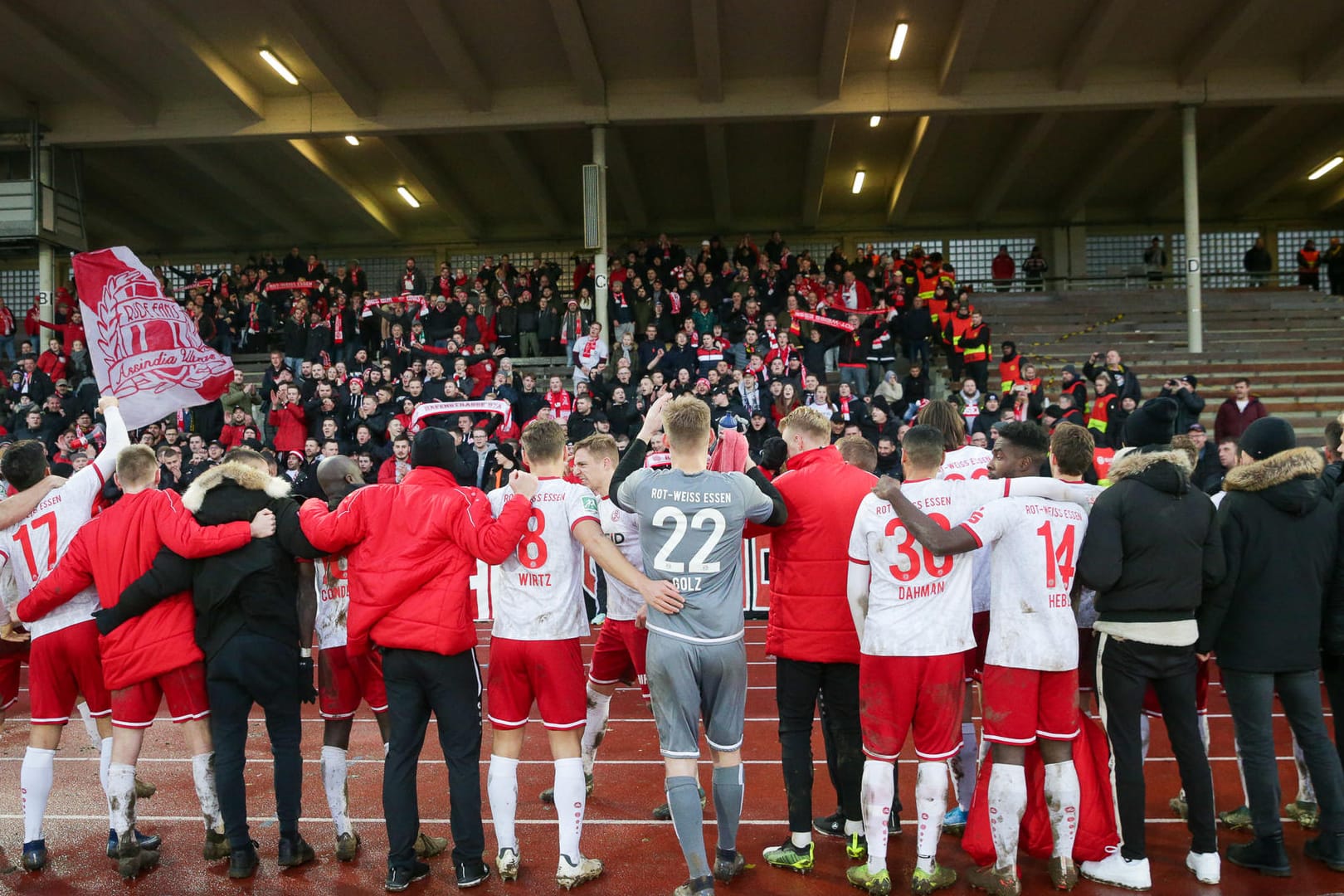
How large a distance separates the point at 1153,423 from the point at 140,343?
9028 millimetres

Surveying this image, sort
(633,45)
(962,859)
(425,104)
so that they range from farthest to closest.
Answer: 1. (425,104)
2. (633,45)
3. (962,859)

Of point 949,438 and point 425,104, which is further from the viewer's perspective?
point 425,104

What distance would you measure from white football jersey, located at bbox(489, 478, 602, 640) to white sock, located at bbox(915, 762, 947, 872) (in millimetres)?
1619

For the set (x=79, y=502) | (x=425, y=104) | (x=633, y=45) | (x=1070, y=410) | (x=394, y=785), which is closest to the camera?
(x=394, y=785)

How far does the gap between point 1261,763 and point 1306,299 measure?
2354 cm

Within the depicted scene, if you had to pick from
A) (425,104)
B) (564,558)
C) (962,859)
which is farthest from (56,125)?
(962,859)

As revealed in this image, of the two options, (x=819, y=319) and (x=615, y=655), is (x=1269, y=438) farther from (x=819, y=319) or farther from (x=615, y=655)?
(x=819, y=319)

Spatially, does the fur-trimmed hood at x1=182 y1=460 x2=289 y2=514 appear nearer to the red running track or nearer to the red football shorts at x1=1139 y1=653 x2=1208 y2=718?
the red running track

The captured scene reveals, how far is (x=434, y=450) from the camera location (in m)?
4.77

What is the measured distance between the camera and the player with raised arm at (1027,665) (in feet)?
14.4

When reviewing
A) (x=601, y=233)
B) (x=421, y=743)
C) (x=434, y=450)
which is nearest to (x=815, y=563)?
(x=434, y=450)

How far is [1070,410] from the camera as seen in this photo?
14.6 meters

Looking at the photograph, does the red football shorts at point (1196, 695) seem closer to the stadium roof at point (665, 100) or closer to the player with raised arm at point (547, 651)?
the player with raised arm at point (547, 651)

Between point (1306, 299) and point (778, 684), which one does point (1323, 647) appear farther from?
point (1306, 299)
